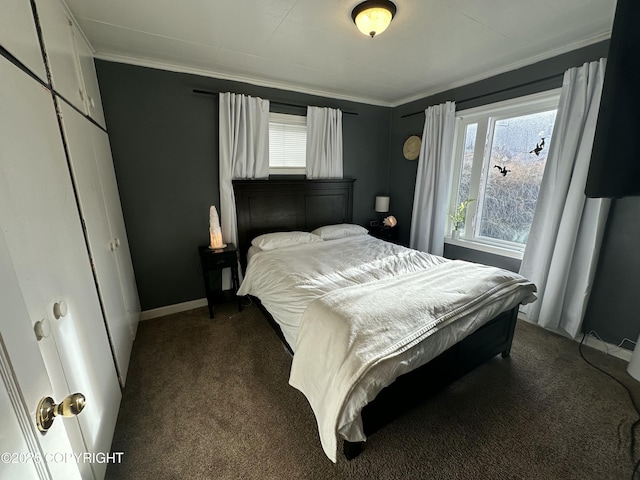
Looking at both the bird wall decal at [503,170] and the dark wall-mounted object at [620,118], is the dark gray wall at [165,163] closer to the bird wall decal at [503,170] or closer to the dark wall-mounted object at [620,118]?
the bird wall decal at [503,170]

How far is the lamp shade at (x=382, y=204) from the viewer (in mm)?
3762

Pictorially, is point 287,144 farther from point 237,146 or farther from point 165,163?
point 165,163

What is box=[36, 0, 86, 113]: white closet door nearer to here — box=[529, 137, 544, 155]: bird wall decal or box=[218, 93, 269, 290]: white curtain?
box=[218, 93, 269, 290]: white curtain

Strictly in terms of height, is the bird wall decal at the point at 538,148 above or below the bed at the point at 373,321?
above

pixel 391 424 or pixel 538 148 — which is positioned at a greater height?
pixel 538 148

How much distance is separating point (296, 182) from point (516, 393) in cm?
278

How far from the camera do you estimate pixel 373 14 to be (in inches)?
61.7

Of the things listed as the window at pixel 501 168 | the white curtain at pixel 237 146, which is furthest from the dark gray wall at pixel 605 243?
the white curtain at pixel 237 146

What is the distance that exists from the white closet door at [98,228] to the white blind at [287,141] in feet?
5.44

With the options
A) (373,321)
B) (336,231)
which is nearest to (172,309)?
(336,231)

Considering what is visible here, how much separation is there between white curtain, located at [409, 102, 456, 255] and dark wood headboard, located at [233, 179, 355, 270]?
37.0 inches

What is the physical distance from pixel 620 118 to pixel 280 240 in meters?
2.44

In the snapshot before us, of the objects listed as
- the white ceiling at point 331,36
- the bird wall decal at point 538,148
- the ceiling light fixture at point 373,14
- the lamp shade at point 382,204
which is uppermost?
the white ceiling at point 331,36

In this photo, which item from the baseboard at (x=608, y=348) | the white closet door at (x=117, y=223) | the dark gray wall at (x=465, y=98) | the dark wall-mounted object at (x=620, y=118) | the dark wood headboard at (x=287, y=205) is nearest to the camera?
the dark wall-mounted object at (x=620, y=118)
